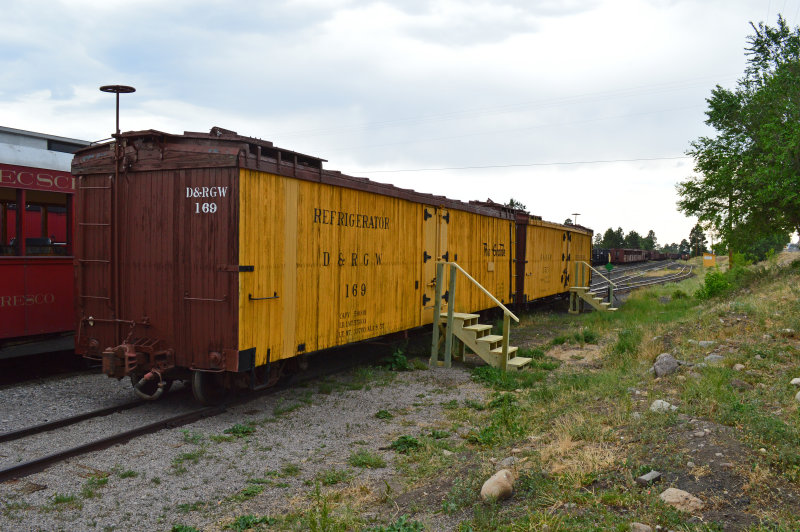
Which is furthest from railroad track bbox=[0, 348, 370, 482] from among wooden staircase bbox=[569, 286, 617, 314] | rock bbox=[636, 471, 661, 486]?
wooden staircase bbox=[569, 286, 617, 314]

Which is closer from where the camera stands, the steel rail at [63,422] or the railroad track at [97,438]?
the railroad track at [97,438]

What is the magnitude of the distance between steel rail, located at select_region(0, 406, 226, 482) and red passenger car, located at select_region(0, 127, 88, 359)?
Answer: 3807 mm

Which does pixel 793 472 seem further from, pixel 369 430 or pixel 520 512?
pixel 369 430

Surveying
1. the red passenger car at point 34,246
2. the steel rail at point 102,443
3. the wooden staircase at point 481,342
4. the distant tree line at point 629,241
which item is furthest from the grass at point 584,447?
the distant tree line at point 629,241

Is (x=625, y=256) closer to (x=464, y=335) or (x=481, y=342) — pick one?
(x=464, y=335)

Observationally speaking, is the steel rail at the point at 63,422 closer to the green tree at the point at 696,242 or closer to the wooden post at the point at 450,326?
the wooden post at the point at 450,326

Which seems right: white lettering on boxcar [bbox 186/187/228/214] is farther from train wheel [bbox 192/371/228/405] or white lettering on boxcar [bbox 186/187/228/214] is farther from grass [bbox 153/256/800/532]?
grass [bbox 153/256/800/532]

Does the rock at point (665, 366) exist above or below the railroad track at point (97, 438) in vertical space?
above

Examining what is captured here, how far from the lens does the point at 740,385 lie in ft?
22.9

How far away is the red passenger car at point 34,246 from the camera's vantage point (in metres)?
8.78

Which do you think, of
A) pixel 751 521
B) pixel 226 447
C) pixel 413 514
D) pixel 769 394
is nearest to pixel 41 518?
pixel 226 447

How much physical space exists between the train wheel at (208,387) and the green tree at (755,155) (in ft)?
63.6

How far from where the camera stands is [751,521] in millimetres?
3748

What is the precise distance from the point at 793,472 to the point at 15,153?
10900 millimetres
